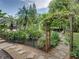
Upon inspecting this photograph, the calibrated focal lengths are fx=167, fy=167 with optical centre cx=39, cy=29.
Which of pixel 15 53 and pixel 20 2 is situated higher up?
pixel 20 2

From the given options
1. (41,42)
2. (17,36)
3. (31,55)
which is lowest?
(31,55)

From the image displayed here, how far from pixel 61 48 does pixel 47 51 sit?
3.38 ft

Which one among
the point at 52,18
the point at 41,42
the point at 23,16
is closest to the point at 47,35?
the point at 41,42

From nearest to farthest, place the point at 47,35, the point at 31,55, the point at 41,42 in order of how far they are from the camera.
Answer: the point at 31,55 < the point at 41,42 < the point at 47,35

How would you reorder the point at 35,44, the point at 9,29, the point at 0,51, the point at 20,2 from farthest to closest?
1. the point at 20,2
2. the point at 9,29
3. the point at 35,44
4. the point at 0,51

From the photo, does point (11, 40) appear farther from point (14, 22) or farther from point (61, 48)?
point (61, 48)

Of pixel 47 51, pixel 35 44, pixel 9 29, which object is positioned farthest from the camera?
pixel 9 29

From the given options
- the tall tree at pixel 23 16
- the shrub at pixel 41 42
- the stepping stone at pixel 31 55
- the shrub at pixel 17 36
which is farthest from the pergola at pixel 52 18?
the tall tree at pixel 23 16

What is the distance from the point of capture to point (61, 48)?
8.15 m

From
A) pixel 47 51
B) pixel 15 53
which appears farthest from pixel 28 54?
pixel 47 51

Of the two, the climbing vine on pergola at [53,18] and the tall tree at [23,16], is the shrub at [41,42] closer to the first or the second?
the climbing vine on pergola at [53,18]

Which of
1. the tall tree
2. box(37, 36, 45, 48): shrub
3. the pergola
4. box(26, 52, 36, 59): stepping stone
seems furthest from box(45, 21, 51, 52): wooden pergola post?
the tall tree

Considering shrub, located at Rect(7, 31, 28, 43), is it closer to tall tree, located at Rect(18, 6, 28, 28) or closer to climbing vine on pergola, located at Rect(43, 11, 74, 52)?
tall tree, located at Rect(18, 6, 28, 28)

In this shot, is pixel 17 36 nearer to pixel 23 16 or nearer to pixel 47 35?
pixel 23 16
